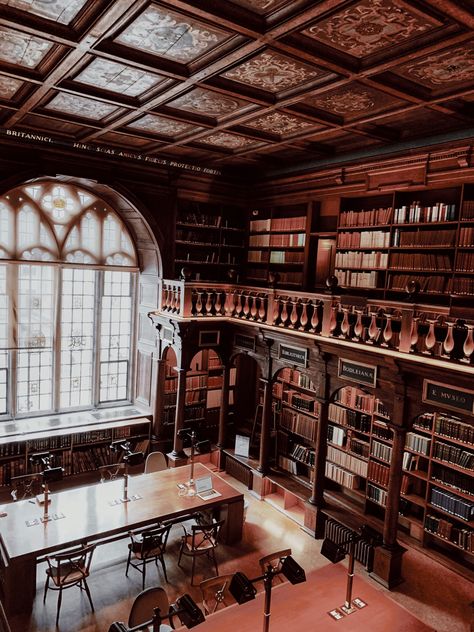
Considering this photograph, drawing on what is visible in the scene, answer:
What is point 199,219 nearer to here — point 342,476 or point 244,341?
point 244,341

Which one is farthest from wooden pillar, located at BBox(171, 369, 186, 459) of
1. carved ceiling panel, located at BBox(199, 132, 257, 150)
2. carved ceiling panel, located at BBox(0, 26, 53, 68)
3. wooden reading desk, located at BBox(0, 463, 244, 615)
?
carved ceiling panel, located at BBox(0, 26, 53, 68)

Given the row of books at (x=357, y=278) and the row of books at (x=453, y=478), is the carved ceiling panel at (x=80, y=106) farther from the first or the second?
the row of books at (x=453, y=478)

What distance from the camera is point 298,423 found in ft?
25.2

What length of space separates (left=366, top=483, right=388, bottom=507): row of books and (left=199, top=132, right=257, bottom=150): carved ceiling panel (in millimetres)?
4841

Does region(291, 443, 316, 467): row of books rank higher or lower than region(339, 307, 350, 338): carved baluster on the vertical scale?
lower

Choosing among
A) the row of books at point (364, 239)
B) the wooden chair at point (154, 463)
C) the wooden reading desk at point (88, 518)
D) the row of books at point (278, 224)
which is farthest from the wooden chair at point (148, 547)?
the row of books at point (278, 224)

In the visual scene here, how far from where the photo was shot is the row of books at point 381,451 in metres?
6.29

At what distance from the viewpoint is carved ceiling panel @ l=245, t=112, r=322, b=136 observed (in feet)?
18.3

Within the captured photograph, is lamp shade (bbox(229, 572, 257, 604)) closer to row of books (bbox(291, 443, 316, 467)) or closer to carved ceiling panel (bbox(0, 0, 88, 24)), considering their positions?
carved ceiling panel (bbox(0, 0, 88, 24))

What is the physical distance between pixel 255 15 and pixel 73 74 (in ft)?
6.84

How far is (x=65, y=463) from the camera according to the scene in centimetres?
762

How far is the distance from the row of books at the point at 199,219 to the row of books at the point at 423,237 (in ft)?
11.1

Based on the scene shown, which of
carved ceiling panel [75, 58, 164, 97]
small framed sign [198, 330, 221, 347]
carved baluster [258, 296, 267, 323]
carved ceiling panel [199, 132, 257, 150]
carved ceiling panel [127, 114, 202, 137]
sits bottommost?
small framed sign [198, 330, 221, 347]

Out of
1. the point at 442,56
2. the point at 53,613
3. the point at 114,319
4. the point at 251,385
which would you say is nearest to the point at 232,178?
the point at 114,319
